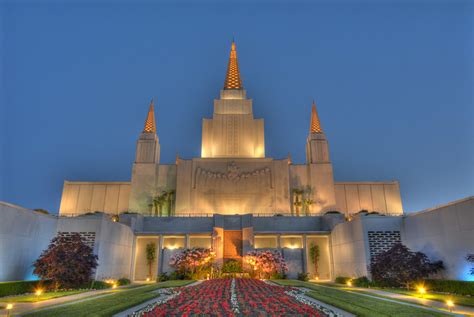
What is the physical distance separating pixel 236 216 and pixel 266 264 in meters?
10.1

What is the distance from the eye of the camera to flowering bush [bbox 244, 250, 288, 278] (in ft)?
76.0

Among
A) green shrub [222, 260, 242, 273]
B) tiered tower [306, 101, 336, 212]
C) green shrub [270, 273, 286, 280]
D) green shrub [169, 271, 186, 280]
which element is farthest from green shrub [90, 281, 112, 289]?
tiered tower [306, 101, 336, 212]

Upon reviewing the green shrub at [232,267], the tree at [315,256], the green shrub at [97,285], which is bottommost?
the green shrub at [97,285]

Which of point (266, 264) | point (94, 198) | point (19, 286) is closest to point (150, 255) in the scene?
point (266, 264)

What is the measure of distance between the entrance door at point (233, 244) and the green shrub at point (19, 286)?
16.1m

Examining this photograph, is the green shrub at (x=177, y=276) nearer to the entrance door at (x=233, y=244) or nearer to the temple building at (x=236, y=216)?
the temple building at (x=236, y=216)

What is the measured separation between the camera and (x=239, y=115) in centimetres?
5047

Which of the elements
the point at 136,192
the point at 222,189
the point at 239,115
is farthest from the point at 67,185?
the point at 239,115

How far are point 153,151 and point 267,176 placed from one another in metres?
17.1

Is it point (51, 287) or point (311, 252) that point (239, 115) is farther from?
point (51, 287)

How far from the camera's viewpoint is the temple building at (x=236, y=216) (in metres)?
18.0

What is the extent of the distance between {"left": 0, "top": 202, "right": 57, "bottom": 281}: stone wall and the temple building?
0.06m

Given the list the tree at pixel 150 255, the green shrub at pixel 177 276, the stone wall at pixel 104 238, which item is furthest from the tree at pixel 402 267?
the tree at pixel 150 255

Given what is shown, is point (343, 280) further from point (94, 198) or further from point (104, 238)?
point (94, 198)
